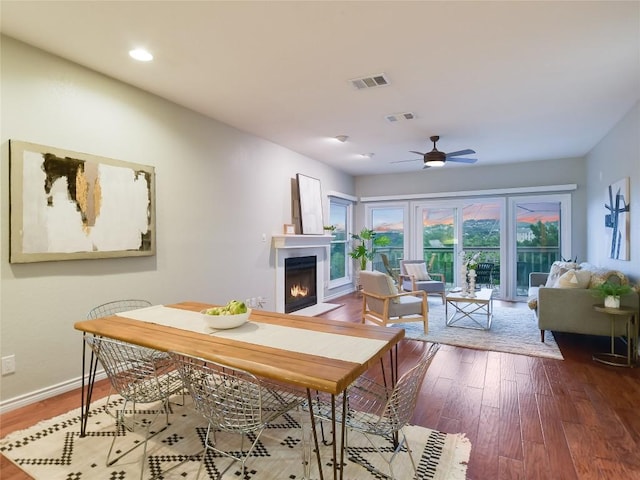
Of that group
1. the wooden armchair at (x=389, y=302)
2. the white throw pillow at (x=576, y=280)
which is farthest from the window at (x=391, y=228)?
the white throw pillow at (x=576, y=280)

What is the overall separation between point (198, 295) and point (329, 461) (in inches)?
101

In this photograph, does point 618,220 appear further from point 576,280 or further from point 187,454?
point 187,454

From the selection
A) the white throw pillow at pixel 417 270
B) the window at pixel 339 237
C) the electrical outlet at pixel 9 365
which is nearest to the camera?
the electrical outlet at pixel 9 365

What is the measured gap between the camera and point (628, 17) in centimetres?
235

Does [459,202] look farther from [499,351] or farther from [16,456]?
[16,456]

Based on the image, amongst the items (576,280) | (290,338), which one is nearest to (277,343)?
(290,338)

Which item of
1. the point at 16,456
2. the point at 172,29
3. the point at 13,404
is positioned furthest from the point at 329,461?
the point at 172,29

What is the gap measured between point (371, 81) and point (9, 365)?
3.65 m

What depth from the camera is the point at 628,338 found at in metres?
3.51

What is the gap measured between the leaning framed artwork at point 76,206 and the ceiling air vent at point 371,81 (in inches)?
84.3

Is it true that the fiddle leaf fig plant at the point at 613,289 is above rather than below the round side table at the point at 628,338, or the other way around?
above

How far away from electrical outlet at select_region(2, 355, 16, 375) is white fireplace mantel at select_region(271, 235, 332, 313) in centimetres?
310

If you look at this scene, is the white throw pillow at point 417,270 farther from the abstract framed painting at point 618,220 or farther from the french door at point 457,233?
the abstract framed painting at point 618,220

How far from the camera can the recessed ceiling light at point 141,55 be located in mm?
2738
